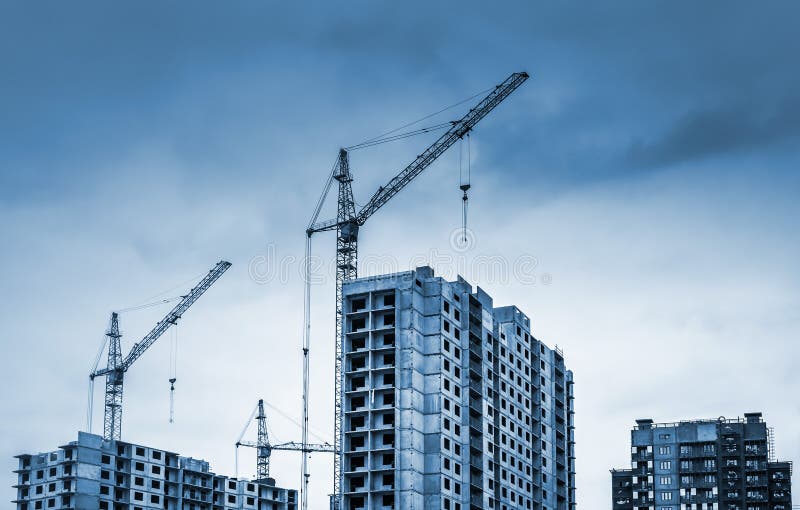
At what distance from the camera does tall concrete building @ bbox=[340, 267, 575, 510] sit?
16788cm

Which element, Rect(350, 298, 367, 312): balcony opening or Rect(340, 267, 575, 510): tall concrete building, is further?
Rect(350, 298, 367, 312): balcony opening

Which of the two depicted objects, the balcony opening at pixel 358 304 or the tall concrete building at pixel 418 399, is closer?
the tall concrete building at pixel 418 399

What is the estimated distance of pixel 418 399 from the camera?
563 ft

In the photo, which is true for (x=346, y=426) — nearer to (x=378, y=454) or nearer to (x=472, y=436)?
(x=378, y=454)

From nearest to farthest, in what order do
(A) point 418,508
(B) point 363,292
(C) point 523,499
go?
(A) point 418,508
(B) point 363,292
(C) point 523,499

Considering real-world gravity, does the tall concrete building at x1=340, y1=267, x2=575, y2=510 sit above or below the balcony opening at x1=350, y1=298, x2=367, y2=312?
below

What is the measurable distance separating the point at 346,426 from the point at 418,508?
14726 mm

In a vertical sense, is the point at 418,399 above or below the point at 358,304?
below

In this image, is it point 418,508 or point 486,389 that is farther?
point 486,389

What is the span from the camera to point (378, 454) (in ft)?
554

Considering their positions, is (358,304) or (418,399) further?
(358,304)

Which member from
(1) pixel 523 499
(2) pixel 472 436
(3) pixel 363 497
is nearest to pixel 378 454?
(3) pixel 363 497

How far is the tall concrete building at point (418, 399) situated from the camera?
167875 mm

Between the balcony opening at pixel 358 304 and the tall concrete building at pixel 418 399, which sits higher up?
the balcony opening at pixel 358 304
